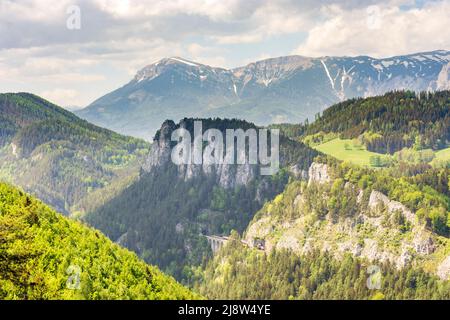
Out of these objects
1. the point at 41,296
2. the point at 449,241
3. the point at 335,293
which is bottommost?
the point at 335,293

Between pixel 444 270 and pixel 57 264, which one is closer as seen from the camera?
pixel 57 264

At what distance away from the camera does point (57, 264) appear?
248ft

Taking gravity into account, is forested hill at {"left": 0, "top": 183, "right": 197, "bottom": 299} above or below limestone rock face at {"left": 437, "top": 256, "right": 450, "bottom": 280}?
above

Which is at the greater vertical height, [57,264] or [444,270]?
[57,264]

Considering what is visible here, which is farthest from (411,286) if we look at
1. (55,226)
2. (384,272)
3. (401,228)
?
(55,226)

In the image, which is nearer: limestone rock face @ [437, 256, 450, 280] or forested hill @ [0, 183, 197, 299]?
forested hill @ [0, 183, 197, 299]

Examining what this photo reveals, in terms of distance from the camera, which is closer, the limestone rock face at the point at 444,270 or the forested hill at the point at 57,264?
the forested hill at the point at 57,264

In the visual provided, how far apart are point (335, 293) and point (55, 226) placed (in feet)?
348

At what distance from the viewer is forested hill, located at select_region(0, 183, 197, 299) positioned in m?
57.1

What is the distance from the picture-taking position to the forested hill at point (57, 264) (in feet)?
187
